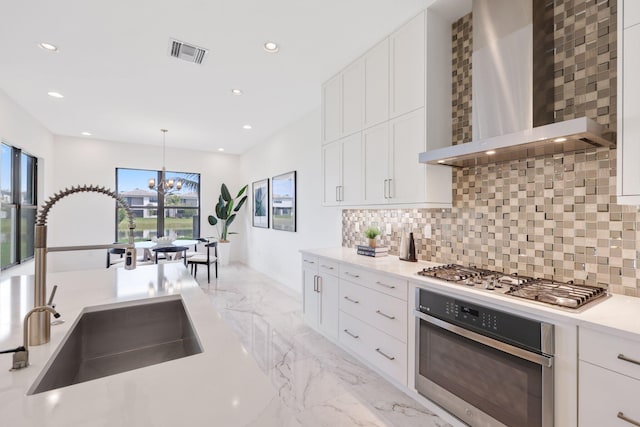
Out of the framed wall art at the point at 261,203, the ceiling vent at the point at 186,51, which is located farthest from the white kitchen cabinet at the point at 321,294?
the framed wall art at the point at 261,203

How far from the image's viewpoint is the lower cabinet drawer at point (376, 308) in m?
2.17

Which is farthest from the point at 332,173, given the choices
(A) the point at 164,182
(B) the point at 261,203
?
(A) the point at 164,182

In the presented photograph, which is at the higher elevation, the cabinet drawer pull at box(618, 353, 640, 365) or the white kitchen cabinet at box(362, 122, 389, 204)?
the white kitchen cabinet at box(362, 122, 389, 204)

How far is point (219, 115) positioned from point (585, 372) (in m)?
4.79

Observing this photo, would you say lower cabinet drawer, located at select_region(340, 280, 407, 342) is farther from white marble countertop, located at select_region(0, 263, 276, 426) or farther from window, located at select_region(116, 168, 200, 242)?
window, located at select_region(116, 168, 200, 242)

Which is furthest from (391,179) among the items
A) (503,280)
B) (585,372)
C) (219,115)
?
(219,115)

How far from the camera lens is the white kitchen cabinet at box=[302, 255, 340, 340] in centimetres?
290

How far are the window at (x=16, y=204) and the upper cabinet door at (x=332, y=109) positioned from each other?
409cm

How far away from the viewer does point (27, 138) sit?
4.46m

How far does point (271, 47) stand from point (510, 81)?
1.97m

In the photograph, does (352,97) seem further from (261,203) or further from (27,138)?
(27,138)

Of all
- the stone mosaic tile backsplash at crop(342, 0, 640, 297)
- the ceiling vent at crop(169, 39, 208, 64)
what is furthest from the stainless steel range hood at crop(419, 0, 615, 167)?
the ceiling vent at crop(169, 39, 208, 64)

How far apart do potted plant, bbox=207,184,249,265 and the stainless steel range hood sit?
573cm

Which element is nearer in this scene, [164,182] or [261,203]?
[164,182]
